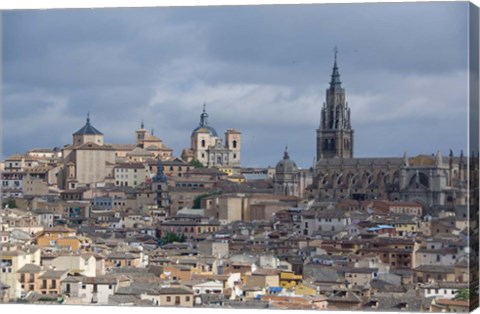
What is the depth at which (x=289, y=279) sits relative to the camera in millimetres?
17344

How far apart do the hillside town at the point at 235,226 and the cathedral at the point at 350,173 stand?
0.05 metres

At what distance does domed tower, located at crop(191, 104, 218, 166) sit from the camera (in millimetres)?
19255

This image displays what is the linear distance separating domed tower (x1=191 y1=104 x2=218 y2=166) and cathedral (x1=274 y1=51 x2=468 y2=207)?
120 centimetres

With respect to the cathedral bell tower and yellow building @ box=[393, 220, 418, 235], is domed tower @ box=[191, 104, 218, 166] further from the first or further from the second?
yellow building @ box=[393, 220, 418, 235]

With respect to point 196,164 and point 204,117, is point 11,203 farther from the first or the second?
point 196,164

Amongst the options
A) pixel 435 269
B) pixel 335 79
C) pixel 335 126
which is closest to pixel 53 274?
pixel 435 269

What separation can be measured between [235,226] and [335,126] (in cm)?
229

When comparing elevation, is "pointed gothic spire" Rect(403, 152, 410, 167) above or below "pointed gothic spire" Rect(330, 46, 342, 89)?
below

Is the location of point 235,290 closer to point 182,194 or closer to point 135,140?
point 135,140

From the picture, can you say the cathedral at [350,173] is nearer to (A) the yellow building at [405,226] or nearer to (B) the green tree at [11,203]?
(A) the yellow building at [405,226]

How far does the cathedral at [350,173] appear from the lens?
2041cm

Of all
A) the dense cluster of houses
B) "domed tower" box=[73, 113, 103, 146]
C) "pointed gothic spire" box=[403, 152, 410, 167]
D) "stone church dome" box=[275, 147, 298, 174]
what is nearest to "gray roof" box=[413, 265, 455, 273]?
the dense cluster of houses

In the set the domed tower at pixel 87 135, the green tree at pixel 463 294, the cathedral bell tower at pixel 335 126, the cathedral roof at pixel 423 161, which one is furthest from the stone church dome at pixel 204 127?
the green tree at pixel 463 294

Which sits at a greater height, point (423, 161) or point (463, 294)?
point (423, 161)
